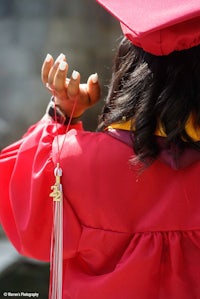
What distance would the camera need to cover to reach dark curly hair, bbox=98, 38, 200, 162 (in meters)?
1.00

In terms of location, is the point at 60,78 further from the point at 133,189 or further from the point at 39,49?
the point at 39,49

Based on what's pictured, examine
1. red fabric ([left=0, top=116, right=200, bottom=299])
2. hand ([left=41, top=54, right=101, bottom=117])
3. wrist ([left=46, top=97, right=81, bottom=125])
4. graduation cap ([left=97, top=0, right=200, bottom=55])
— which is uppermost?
graduation cap ([left=97, top=0, right=200, bottom=55])

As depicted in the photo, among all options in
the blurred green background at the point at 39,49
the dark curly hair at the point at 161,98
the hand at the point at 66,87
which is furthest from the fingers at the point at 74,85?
the blurred green background at the point at 39,49

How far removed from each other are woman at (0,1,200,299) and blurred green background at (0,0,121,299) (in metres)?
0.73

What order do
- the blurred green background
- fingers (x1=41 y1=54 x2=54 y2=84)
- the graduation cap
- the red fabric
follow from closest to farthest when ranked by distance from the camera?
1. the graduation cap
2. the red fabric
3. fingers (x1=41 y1=54 x2=54 y2=84)
4. the blurred green background

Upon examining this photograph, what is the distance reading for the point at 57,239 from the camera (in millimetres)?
1062

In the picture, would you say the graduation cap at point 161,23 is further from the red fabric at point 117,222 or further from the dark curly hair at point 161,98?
the red fabric at point 117,222

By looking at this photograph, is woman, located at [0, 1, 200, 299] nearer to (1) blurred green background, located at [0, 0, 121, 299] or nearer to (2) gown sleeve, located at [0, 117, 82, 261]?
(2) gown sleeve, located at [0, 117, 82, 261]

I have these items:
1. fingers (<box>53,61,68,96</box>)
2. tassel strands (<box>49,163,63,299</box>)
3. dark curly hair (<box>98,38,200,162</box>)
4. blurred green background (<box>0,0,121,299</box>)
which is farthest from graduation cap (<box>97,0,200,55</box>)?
blurred green background (<box>0,0,121,299</box>)

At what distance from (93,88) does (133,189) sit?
9.3 inches

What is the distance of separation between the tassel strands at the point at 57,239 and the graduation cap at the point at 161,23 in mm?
274

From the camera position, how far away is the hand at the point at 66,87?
110 cm

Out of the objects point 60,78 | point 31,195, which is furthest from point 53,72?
point 31,195

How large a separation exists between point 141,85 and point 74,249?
0.31 meters
